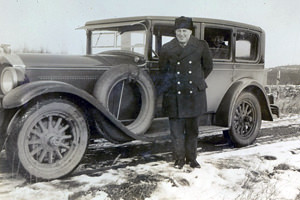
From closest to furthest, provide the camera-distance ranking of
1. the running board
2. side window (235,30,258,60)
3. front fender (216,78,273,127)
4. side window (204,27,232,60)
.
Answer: the running board < side window (204,27,232,60) < front fender (216,78,273,127) < side window (235,30,258,60)

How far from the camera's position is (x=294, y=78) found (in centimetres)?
724

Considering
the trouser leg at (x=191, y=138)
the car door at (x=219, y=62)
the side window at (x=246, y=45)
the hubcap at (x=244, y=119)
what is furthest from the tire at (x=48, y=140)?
the side window at (x=246, y=45)

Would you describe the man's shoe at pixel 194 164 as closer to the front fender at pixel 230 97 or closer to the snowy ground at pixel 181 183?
the snowy ground at pixel 181 183

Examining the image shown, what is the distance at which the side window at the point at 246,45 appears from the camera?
16.3 feet

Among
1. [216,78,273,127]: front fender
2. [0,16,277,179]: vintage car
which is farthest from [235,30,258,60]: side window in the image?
[216,78,273,127]: front fender

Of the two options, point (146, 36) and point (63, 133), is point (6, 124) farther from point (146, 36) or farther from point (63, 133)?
point (146, 36)

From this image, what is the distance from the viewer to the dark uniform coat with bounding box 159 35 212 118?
11.9 feet

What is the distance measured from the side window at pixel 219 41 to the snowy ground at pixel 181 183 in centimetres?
141

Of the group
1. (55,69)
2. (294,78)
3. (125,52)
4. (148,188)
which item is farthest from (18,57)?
(294,78)

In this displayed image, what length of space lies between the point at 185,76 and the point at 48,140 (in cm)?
148

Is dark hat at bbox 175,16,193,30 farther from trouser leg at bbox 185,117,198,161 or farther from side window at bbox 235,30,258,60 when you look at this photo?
side window at bbox 235,30,258,60

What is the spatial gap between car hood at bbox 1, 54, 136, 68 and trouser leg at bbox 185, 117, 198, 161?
0.96 m

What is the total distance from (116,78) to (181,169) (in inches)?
45.3

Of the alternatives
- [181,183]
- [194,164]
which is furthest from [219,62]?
[181,183]
